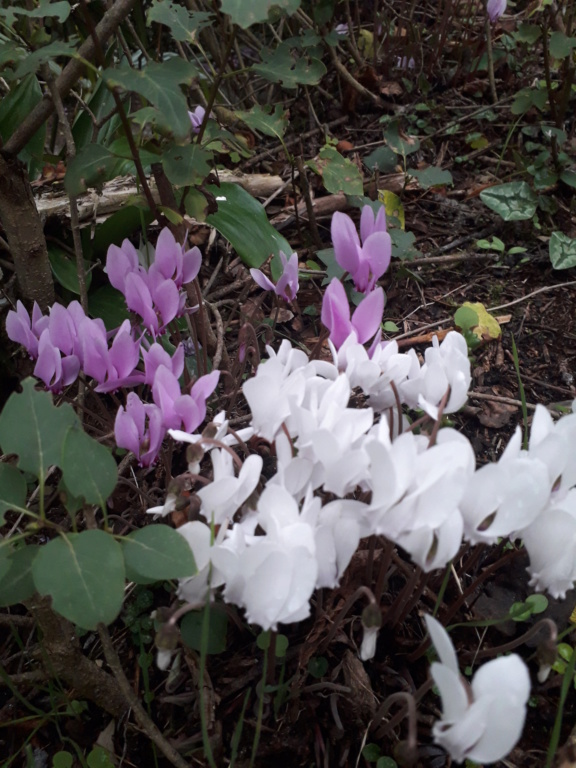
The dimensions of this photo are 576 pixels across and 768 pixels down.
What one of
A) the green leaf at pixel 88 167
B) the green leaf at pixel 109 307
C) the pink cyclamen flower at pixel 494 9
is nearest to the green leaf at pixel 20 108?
the green leaf at pixel 109 307

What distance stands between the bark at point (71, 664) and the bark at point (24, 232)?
0.91 meters

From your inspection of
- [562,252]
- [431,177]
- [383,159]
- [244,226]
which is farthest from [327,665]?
[383,159]

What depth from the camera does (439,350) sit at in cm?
98

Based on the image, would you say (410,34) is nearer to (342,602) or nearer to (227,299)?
(227,299)

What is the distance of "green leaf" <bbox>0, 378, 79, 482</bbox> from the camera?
81cm

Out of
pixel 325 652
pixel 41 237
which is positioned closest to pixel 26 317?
pixel 41 237

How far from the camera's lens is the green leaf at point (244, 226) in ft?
5.59

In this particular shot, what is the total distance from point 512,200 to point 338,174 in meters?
0.70

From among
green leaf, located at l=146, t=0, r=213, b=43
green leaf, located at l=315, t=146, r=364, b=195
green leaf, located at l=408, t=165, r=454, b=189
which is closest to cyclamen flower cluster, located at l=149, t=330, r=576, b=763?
green leaf, located at l=146, t=0, r=213, b=43

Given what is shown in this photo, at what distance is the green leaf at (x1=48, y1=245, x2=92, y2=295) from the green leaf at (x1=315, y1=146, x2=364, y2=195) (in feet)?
2.44

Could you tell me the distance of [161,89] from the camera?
3.45ft

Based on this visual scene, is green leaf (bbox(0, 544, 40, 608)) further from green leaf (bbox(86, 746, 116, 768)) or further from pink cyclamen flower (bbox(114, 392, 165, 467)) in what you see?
green leaf (bbox(86, 746, 116, 768))

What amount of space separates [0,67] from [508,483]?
53.8 inches

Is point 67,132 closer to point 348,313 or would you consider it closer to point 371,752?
point 348,313
